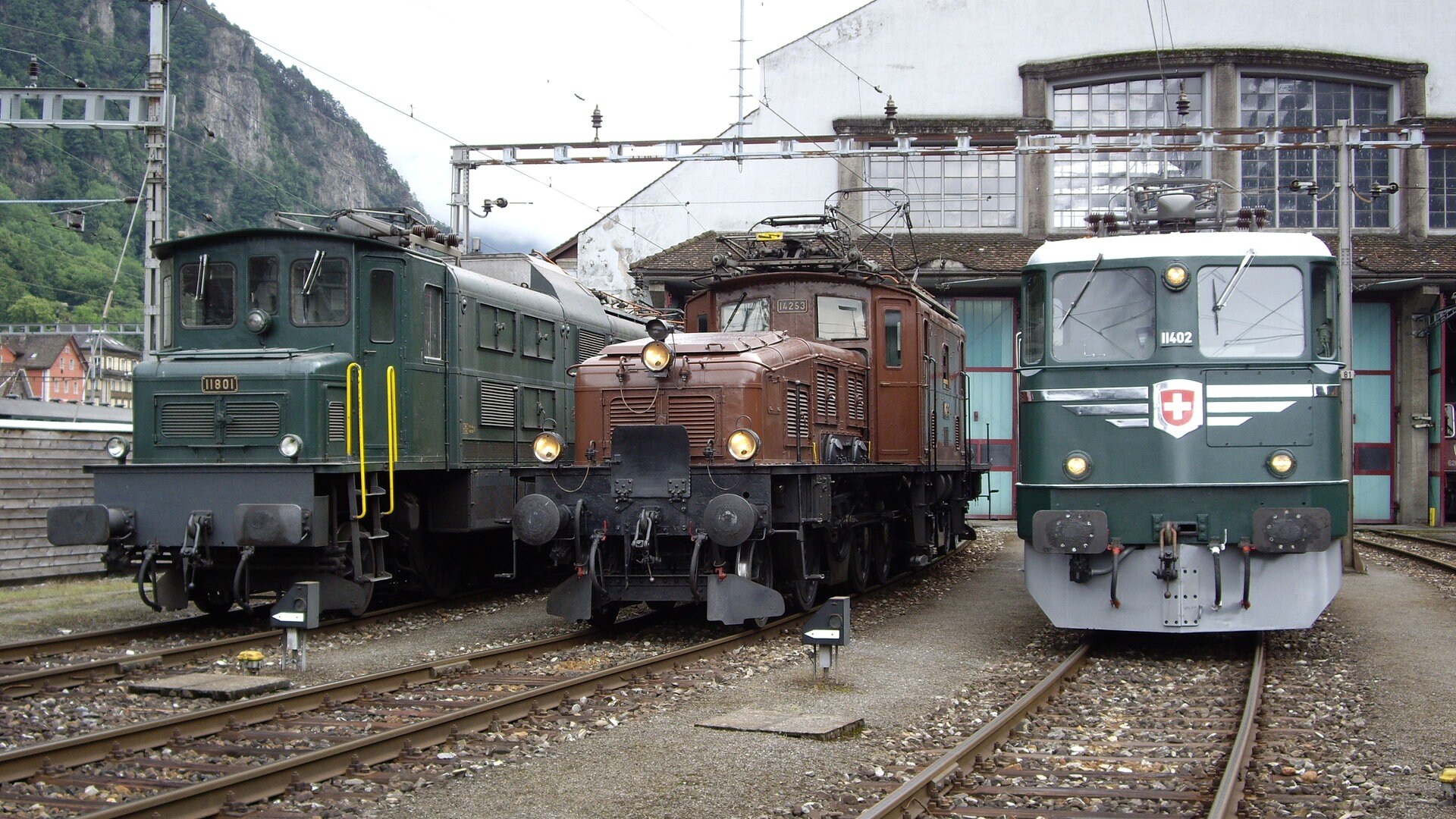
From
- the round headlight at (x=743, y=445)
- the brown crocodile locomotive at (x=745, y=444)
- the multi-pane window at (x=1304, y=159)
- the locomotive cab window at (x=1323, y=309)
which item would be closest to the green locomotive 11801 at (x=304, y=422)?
the brown crocodile locomotive at (x=745, y=444)

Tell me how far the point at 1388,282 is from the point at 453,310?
22.2 m

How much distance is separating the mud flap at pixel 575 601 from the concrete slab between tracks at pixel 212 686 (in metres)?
2.40

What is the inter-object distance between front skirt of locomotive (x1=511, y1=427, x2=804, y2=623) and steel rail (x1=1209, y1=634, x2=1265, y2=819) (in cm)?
351

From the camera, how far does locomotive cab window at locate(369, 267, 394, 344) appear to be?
38.5ft

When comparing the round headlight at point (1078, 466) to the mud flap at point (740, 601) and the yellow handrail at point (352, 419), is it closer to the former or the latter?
the mud flap at point (740, 601)

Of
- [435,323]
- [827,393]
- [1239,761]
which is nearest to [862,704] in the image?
[1239,761]

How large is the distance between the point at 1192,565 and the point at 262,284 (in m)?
8.44

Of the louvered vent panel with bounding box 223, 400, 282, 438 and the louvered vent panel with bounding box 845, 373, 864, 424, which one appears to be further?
the louvered vent panel with bounding box 845, 373, 864, 424

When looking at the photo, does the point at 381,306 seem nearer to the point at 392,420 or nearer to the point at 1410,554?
the point at 392,420

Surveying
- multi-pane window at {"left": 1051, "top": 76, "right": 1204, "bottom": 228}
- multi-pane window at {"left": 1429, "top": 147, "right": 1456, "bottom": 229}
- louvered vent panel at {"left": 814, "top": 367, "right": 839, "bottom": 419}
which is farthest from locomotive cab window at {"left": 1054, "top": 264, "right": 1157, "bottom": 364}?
multi-pane window at {"left": 1429, "top": 147, "right": 1456, "bottom": 229}

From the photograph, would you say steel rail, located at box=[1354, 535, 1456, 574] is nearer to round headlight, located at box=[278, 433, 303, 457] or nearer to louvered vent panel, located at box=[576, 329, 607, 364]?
louvered vent panel, located at box=[576, 329, 607, 364]

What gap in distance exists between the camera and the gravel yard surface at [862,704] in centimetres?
597

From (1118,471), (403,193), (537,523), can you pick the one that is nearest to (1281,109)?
(1118,471)

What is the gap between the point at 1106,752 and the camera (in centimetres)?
695
